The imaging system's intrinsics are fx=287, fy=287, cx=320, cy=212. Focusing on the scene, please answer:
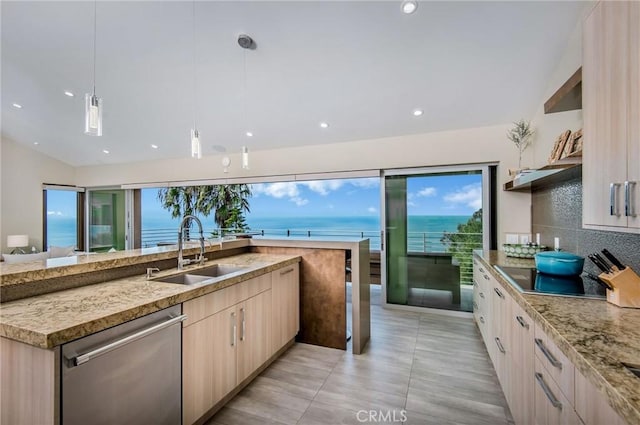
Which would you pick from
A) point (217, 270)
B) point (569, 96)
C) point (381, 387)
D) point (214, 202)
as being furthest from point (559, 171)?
point (214, 202)

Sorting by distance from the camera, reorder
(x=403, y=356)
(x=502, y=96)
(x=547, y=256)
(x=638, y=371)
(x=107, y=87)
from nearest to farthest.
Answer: (x=638, y=371)
(x=547, y=256)
(x=403, y=356)
(x=502, y=96)
(x=107, y=87)

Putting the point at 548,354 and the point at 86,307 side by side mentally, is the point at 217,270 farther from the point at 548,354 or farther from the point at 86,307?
the point at 548,354

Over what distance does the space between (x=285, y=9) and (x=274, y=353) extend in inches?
114

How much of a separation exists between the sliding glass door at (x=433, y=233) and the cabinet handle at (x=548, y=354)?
2831 mm

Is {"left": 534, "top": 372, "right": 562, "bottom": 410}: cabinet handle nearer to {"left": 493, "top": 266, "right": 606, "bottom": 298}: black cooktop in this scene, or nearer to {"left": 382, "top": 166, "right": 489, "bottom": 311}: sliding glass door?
{"left": 493, "top": 266, "right": 606, "bottom": 298}: black cooktop

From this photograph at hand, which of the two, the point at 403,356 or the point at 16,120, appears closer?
the point at 403,356

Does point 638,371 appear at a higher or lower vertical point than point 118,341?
higher

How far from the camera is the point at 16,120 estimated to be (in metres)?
5.25

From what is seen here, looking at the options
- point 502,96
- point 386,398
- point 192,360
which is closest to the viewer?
point 192,360

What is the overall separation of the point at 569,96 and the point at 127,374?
292 cm

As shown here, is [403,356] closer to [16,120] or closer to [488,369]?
[488,369]

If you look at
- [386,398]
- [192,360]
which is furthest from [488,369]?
[192,360]

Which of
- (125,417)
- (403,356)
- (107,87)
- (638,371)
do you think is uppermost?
(107,87)

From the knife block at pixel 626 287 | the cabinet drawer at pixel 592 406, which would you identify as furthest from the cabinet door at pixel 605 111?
the cabinet drawer at pixel 592 406
